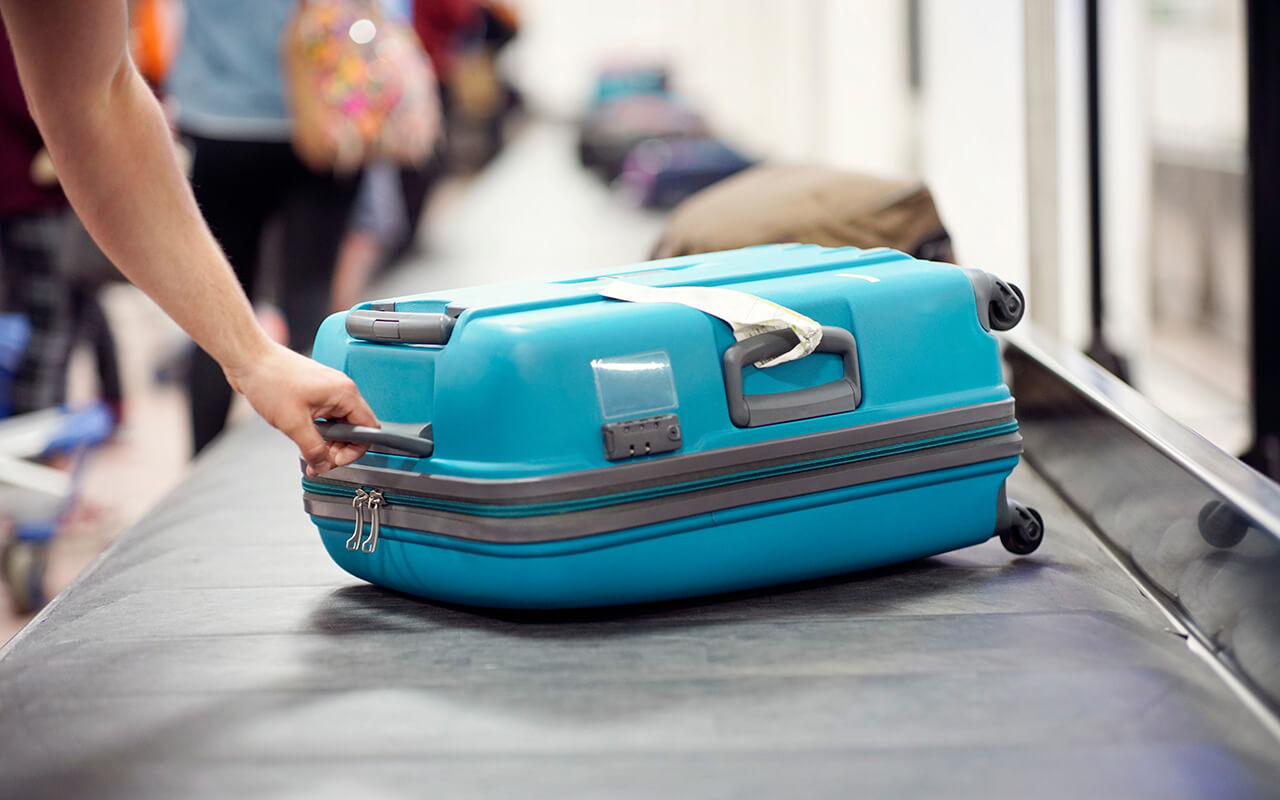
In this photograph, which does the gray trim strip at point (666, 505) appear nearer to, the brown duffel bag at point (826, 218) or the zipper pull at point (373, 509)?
the zipper pull at point (373, 509)

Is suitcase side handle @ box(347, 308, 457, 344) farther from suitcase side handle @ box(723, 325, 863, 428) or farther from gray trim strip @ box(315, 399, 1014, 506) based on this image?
suitcase side handle @ box(723, 325, 863, 428)

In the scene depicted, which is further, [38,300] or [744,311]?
[38,300]

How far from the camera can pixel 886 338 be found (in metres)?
1.29

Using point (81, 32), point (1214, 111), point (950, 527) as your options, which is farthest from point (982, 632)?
point (1214, 111)

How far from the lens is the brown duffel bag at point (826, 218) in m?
2.00

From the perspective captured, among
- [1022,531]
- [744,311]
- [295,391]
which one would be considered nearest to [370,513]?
[295,391]

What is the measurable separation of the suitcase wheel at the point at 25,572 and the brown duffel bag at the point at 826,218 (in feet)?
4.57

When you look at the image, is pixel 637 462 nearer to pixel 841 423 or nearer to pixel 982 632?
pixel 841 423

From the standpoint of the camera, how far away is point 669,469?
47.1 inches

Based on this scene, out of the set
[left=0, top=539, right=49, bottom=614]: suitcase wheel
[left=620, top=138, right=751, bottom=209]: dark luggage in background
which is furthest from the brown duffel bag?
[left=620, top=138, right=751, bottom=209]: dark luggage in background

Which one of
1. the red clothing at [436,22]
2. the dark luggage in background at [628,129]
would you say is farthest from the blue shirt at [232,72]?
the dark luggage in background at [628,129]

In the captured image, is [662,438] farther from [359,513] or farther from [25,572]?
[25,572]

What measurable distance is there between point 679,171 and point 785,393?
6.12 metres

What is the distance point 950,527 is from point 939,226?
80 centimetres
